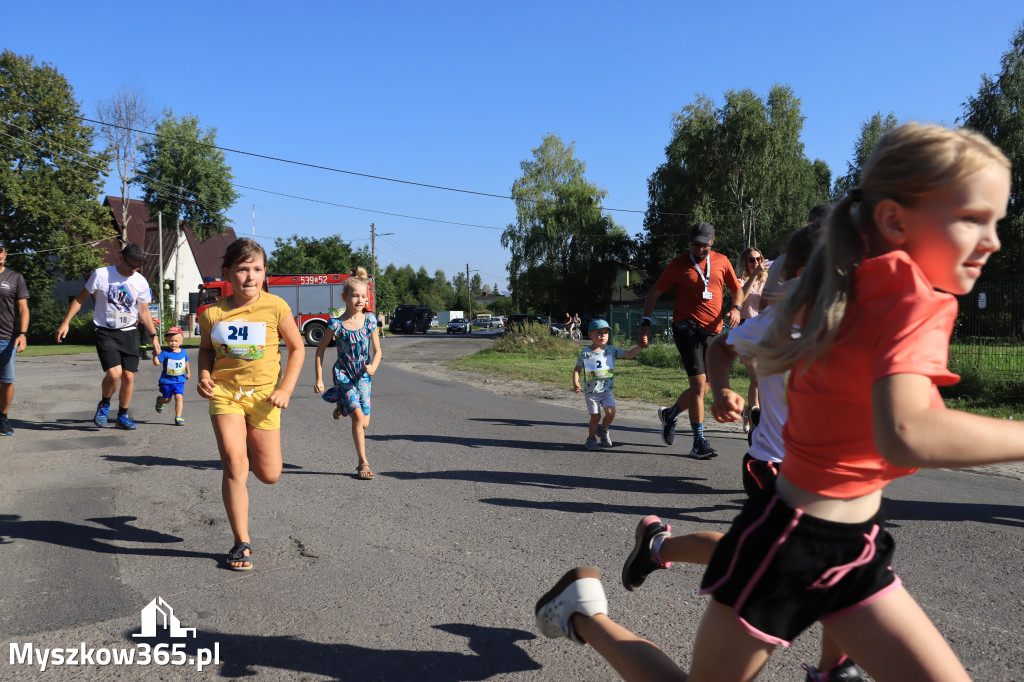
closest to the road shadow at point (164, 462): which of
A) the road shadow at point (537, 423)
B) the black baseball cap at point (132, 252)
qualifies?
the black baseball cap at point (132, 252)

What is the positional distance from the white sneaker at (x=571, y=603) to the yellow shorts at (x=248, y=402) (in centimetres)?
231

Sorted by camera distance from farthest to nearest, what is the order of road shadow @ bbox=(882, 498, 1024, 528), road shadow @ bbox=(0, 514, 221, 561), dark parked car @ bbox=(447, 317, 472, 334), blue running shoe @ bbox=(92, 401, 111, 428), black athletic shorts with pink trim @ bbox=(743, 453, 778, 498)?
dark parked car @ bbox=(447, 317, 472, 334) < blue running shoe @ bbox=(92, 401, 111, 428) < road shadow @ bbox=(882, 498, 1024, 528) < road shadow @ bbox=(0, 514, 221, 561) < black athletic shorts with pink trim @ bbox=(743, 453, 778, 498)

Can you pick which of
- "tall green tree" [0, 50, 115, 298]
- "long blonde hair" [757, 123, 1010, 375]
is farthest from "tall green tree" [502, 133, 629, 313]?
"long blonde hair" [757, 123, 1010, 375]

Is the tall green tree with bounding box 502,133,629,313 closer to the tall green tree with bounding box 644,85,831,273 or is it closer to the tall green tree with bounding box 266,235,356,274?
the tall green tree with bounding box 644,85,831,273

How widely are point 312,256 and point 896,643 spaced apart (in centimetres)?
8601

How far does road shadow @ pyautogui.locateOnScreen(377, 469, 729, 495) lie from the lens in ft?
18.7

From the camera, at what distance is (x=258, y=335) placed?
4.15 metres

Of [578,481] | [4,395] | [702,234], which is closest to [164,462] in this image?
[4,395]

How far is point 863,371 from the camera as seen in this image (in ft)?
4.93

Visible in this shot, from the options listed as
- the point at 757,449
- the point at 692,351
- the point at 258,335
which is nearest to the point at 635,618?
the point at 757,449

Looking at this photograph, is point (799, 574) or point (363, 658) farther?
point (363, 658)

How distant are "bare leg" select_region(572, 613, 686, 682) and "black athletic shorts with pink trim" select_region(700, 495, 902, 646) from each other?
1.28 ft

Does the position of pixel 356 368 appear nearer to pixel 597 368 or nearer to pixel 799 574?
pixel 597 368

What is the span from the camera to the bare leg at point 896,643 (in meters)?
1.54
